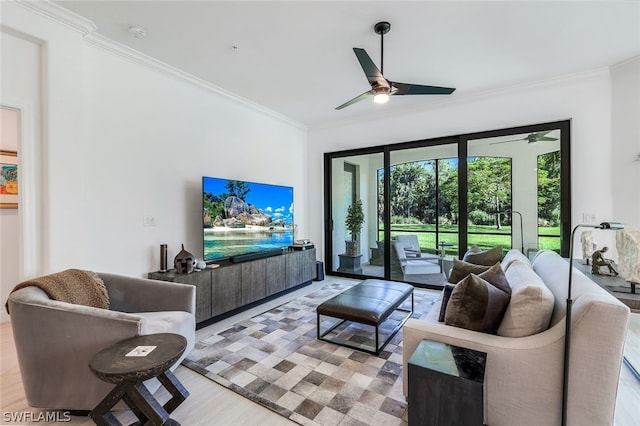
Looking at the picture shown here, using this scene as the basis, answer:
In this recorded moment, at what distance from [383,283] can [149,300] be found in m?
2.38

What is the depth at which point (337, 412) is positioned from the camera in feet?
5.81

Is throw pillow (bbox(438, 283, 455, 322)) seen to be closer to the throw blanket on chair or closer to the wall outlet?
the throw blanket on chair

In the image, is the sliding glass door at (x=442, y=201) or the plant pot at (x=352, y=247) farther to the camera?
the plant pot at (x=352, y=247)

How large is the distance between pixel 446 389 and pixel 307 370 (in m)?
1.24

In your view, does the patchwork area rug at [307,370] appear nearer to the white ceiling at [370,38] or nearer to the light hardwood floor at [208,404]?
the light hardwood floor at [208,404]

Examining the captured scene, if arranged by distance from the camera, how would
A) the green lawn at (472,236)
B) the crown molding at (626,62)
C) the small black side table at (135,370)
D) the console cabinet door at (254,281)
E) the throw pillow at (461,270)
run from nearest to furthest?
1. the small black side table at (135,370)
2. the throw pillow at (461,270)
3. the crown molding at (626,62)
4. the console cabinet door at (254,281)
5. the green lawn at (472,236)

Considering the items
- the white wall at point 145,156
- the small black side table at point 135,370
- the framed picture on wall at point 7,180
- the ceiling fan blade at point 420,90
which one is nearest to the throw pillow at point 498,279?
the ceiling fan blade at point 420,90

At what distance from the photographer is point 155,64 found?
314cm

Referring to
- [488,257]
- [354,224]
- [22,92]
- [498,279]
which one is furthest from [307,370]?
[354,224]

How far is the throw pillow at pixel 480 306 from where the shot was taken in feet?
5.41

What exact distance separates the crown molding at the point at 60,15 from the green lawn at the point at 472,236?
4.59 metres

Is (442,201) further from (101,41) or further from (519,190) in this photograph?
(101,41)

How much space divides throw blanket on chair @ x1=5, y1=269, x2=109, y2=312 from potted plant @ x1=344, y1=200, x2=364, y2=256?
12.7 feet

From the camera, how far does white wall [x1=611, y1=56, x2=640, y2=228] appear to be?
315 centimetres
